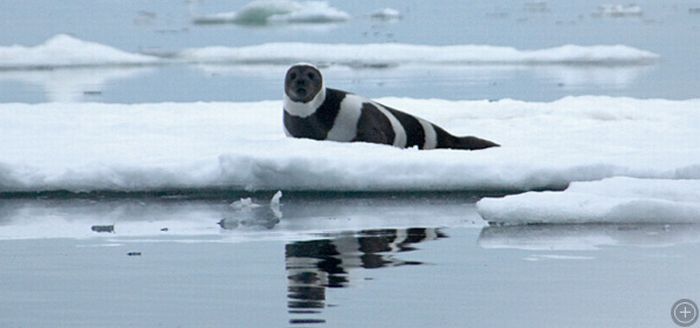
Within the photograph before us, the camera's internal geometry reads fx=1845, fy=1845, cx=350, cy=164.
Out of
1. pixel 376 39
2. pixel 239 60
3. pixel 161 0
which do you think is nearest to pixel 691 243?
pixel 239 60

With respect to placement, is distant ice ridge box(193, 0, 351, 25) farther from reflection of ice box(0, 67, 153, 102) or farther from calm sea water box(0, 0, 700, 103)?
reflection of ice box(0, 67, 153, 102)

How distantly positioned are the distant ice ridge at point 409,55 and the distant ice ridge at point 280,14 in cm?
682

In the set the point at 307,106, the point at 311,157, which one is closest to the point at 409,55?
the point at 307,106

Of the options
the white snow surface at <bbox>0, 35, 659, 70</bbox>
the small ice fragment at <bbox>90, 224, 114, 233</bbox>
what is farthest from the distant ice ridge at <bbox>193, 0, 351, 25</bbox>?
the small ice fragment at <bbox>90, 224, 114, 233</bbox>

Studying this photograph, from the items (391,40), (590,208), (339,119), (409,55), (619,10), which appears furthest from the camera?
(619,10)

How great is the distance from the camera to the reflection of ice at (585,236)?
6.57m

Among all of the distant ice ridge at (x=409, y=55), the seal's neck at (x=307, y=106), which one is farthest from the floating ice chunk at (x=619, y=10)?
the seal's neck at (x=307, y=106)

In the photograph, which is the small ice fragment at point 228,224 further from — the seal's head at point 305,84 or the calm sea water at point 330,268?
the seal's head at point 305,84

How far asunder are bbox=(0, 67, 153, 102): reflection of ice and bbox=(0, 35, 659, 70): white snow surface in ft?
3.16

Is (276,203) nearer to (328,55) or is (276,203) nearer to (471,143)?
(471,143)

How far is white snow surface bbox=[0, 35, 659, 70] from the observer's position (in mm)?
21109

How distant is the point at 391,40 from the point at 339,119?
16.1 m

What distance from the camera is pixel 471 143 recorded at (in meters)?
9.78

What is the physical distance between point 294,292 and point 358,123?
A: 12.7 ft
